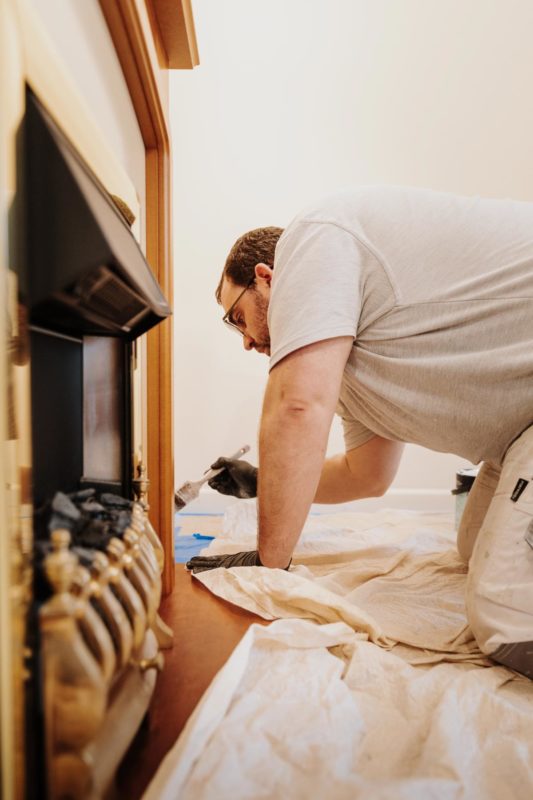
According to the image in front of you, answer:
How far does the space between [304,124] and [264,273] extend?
133 cm

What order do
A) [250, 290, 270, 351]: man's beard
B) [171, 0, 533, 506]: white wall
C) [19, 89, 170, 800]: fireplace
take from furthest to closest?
[171, 0, 533, 506]: white wall < [250, 290, 270, 351]: man's beard < [19, 89, 170, 800]: fireplace

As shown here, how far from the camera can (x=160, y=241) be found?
3.05 ft

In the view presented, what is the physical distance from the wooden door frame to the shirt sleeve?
0.24 metres

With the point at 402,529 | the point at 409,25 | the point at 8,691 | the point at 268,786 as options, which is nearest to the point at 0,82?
the point at 8,691

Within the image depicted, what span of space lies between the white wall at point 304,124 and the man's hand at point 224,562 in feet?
3.41

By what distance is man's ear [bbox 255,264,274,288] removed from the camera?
41.2 inches

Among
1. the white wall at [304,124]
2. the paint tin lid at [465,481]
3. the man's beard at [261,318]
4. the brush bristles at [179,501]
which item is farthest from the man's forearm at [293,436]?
the white wall at [304,124]

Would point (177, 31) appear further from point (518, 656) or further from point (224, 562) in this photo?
point (518, 656)

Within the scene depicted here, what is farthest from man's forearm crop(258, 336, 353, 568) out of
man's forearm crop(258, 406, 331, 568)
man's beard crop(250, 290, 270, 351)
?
man's beard crop(250, 290, 270, 351)

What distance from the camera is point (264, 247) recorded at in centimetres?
107

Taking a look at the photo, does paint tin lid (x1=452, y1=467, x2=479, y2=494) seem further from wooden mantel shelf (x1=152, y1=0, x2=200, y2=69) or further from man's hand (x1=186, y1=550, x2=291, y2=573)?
wooden mantel shelf (x1=152, y1=0, x2=200, y2=69)

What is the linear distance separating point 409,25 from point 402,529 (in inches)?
81.0

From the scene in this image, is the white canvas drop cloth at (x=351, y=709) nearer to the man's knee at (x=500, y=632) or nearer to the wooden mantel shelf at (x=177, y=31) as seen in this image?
the man's knee at (x=500, y=632)

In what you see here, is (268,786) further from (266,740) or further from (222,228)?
(222,228)
